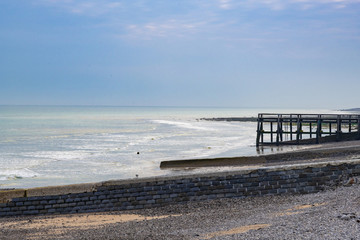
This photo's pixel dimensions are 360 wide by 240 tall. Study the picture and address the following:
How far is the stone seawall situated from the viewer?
13.9 meters

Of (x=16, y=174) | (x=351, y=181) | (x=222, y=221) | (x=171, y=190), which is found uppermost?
(x=351, y=181)

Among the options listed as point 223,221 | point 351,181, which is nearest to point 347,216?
point 223,221

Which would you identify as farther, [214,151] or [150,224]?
[214,151]

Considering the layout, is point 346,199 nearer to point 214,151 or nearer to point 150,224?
point 150,224

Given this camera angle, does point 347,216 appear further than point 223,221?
No

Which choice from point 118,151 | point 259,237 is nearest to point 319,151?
point 259,237

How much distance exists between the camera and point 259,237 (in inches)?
345

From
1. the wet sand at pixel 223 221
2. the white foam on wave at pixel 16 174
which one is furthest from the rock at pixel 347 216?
the white foam on wave at pixel 16 174

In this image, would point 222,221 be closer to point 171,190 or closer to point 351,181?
point 171,190

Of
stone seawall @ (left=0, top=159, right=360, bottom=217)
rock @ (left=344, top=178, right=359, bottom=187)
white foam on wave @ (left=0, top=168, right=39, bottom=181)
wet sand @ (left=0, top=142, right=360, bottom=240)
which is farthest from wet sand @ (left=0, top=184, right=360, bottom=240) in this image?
white foam on wave @ (left=0, top=168, right=39, bottom=181)

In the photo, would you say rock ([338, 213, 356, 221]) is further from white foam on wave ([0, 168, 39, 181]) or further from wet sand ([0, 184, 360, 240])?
white foam on wave ([0, 168, 39, 181])

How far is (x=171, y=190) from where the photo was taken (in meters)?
13.9

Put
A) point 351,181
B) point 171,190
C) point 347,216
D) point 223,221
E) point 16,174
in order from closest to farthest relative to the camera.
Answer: point 347,216, point 223,221, point 351,181, point 171,190, point 16,174

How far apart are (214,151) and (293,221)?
2772 centimetres
